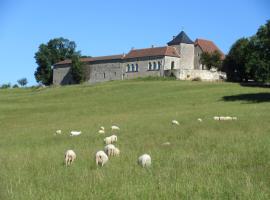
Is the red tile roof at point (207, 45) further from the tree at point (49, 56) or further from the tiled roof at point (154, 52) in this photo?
the tree at point (49, 56)

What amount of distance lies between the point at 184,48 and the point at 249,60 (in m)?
53.7

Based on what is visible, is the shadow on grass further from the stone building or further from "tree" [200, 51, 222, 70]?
"tree" [200, 51, 222, 70]

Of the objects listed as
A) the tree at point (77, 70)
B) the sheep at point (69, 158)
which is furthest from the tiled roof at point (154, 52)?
the sheep at point (69, 158)

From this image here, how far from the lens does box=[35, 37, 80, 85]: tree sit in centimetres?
14850

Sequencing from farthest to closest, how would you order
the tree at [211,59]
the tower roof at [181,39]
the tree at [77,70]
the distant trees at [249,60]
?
the tree at [77,70]
the tower roof at [181,39]
the tree at [211,59]
the distant trees at [249,60]

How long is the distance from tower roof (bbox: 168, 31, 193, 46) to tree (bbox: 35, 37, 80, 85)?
35.1 m

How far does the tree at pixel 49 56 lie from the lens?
14850 cm

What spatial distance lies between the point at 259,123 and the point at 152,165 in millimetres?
11554

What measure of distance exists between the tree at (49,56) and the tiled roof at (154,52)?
27.6 meters

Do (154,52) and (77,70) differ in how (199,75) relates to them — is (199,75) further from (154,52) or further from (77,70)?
(77,70)

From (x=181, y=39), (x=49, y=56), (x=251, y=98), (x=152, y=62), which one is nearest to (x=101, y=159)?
(x=251, y=98)

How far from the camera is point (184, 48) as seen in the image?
420 feet

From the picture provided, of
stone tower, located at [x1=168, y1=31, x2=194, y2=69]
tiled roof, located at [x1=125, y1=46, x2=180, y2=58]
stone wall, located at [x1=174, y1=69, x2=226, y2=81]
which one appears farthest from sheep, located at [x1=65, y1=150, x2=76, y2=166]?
stone tower, located at [x1=168, y1=31, x2=194, y2=69]

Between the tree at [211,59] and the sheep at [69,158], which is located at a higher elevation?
the tree at [211,59]
